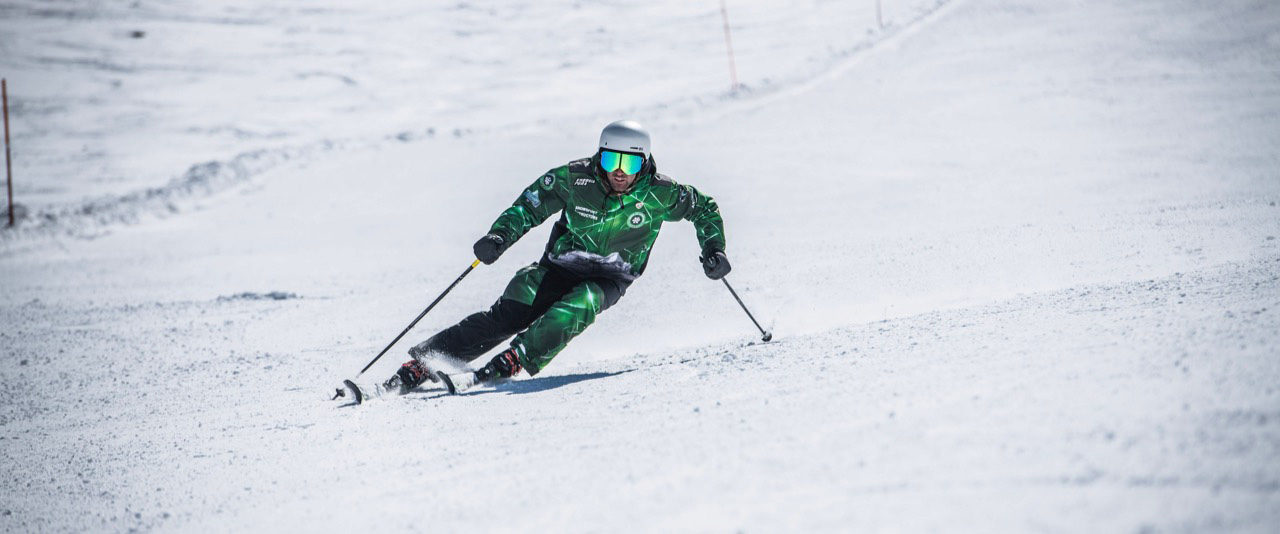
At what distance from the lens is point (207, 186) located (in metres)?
11.4

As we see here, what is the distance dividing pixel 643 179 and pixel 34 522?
2858 mm

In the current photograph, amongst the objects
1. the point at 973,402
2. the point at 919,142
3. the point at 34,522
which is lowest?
the point at 919,142

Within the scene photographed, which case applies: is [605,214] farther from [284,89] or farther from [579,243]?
[284,89]

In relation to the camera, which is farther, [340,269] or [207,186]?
[207,186]

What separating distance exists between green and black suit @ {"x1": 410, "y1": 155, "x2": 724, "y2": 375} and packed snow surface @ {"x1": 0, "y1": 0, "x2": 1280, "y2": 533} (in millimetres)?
338

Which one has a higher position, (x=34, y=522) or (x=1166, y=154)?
(x=34, y=522)

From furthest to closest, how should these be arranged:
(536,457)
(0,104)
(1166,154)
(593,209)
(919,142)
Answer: (0,104), (919,142), (1166,154), (593,209), (536,457)

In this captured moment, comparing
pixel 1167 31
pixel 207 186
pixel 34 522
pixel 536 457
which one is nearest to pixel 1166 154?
pixel 1167 31

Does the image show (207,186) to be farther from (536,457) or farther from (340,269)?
(536,457)

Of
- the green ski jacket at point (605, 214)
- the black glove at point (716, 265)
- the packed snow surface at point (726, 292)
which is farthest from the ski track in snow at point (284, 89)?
the black glove at point (716, 265)

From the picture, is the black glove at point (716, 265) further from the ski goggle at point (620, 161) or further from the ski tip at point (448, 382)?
the ski tip at point (448, 382)

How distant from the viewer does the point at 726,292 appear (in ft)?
21.4

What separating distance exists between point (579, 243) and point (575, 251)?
48mm

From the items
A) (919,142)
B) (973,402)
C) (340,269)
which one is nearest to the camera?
(973,402)
